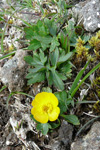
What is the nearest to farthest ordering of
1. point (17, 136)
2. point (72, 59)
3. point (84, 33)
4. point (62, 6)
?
point (17, 136) < point (72, 59) < point (84, 33) < point (62, 6)

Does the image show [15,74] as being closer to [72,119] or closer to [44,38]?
[44,38]

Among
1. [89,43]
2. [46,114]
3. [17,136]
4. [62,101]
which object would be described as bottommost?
[17,136]

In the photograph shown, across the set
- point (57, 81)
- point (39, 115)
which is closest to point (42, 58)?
point (57, 81)

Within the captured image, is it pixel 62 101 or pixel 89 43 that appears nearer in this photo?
pixel 62 101

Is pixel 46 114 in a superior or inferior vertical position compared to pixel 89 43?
inferior

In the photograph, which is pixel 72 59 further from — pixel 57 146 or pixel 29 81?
pixel 57 146

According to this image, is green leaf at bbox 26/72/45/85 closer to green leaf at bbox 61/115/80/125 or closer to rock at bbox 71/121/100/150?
green leaf at bbox 61/115/80/125

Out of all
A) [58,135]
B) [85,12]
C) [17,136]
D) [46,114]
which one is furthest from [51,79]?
[85,12]
